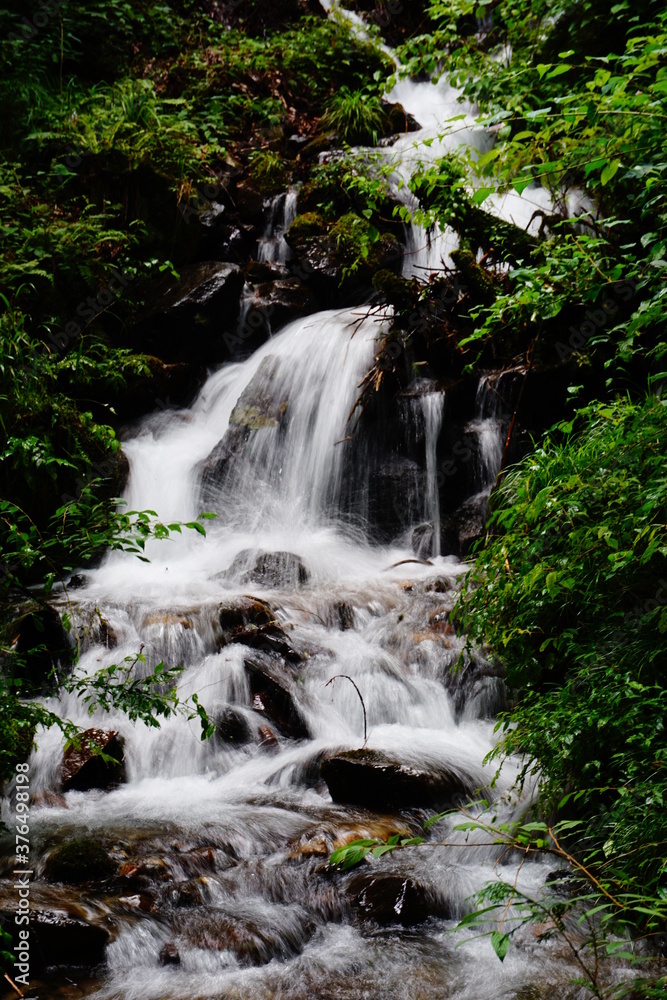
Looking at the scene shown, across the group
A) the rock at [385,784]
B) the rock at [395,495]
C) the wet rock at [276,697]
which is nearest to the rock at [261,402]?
the rock at [395,495]

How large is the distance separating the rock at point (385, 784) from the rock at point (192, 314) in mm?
7447

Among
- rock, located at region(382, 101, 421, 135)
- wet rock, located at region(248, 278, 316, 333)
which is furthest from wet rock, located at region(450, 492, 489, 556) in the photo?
rock, located at region(382, 101, 421, 135)

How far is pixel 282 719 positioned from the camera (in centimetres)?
509

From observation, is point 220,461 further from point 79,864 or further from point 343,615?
point 79,864

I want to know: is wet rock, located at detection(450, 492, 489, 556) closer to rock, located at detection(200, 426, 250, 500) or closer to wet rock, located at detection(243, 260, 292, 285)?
rock, located at detection(200, 426, 250, 500)

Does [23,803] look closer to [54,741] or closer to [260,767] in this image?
[54,741]

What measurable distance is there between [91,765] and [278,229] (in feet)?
31.3

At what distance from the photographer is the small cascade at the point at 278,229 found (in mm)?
11547

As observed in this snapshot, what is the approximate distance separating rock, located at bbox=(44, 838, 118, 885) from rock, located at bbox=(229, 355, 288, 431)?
6.21m

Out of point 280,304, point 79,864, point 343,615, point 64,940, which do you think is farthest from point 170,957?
point 280,304

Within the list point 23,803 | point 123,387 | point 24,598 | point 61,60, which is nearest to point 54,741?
point 23,803

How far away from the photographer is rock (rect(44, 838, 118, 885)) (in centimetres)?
340

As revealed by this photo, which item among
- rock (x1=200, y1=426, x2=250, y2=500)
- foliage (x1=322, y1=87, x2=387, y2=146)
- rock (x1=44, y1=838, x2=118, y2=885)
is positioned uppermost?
foliage (x1=322, y1=87, x2=387, y2=146)

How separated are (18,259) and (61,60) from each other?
4.63 metres
